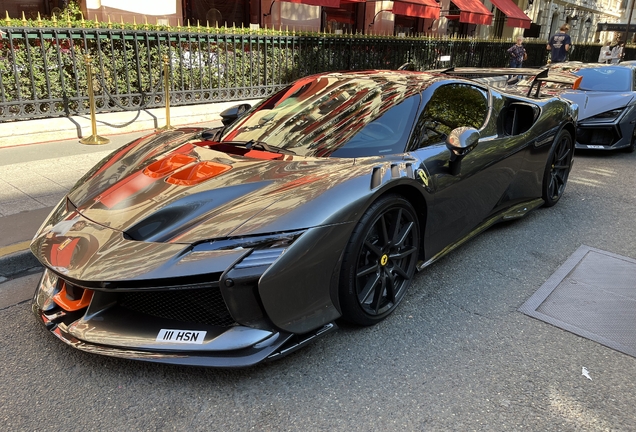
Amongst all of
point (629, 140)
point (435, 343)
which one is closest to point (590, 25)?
point (629, 140)

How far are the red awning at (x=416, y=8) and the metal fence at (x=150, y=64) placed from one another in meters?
2.35

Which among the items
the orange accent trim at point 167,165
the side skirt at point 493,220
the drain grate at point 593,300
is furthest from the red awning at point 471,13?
the orange accent trim at point 167,165

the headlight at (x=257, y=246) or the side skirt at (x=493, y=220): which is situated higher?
the headlight at (x=257, y=246)

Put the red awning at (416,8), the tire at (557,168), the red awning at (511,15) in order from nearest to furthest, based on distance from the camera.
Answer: the tire at (557,168) → the red awning at (416,8) → the red awning at (511,15)

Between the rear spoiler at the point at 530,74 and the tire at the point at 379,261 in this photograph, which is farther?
the rear spoiler at the point at 530,74

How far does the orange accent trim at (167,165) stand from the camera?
9.37 ft

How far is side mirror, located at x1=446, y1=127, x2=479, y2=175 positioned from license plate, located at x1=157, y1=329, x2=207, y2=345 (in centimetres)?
187

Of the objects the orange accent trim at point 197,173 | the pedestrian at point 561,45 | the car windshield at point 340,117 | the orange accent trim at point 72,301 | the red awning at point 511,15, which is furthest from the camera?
the red awning at point 511,15

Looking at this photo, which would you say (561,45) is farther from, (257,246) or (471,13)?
(257,246)

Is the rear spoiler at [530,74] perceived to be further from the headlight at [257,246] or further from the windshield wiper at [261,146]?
the headlight at [257,246]

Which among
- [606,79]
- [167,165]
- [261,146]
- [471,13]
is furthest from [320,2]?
[167,165]

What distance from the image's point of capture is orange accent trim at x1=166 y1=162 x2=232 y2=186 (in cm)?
267

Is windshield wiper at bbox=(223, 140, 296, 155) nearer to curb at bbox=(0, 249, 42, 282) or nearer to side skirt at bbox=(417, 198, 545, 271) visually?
side skirt at bbox=(417, 198, 545, 271)

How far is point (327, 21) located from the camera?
1705 cm
